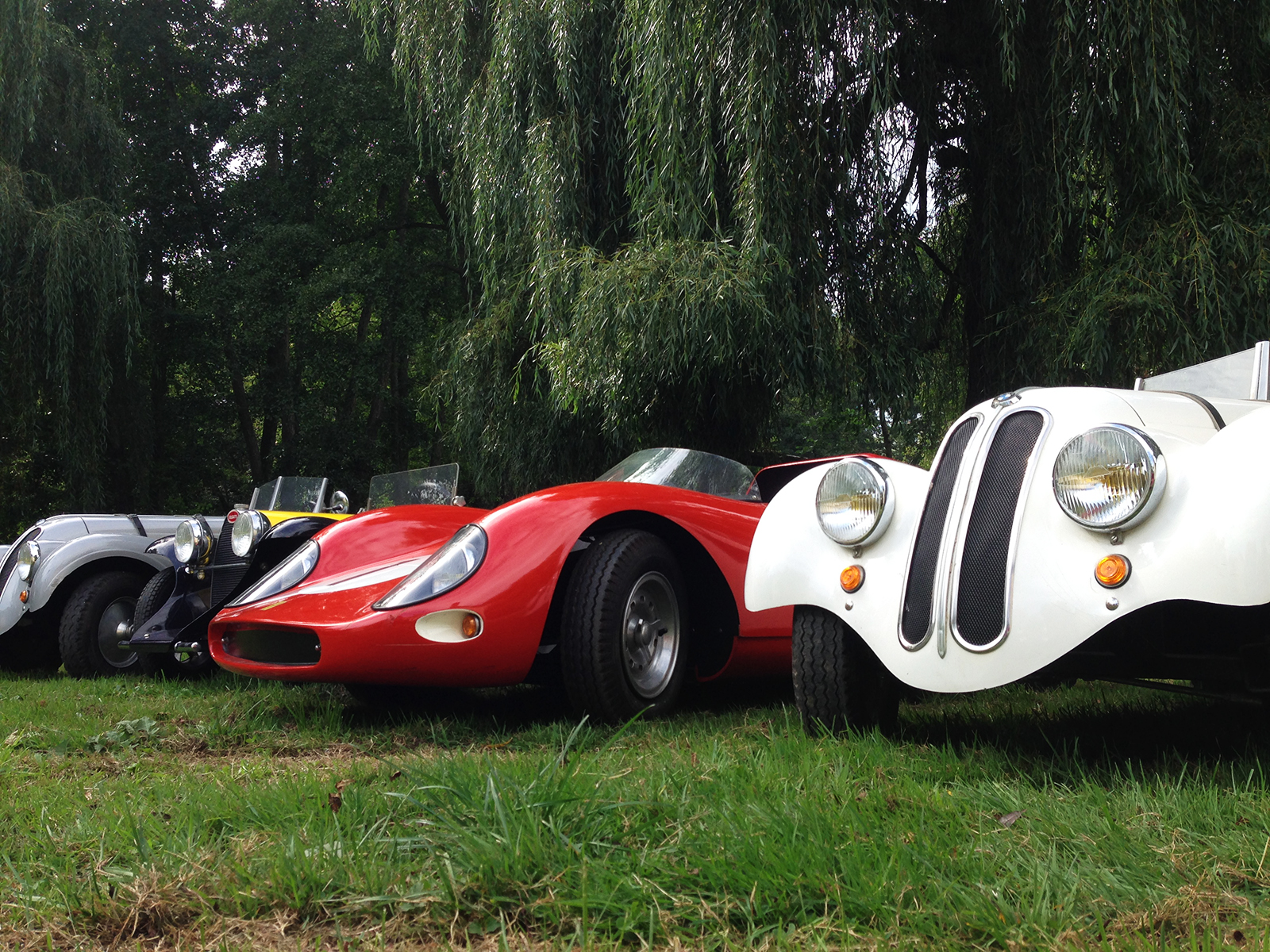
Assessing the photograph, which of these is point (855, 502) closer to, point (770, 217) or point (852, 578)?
point (852, 578)

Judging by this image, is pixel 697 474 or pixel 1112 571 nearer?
pixel 1112 571

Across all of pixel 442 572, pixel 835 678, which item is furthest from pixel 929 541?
pixel 442 572

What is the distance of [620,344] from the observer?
7.08 m

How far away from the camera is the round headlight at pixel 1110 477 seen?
2406 millimetres

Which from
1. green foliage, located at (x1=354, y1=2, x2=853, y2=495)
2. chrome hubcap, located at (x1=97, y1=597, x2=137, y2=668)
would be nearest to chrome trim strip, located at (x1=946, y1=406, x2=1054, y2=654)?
green foliage, located at (x1=354, y1=2, x2=853, y2=495)

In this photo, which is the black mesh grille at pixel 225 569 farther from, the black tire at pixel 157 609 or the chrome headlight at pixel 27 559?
the chrome headlight at pixel 27 559

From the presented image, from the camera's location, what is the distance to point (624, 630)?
3.57 m

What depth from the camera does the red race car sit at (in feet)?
11.1

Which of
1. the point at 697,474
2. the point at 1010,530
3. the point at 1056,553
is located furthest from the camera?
the point at 697,474

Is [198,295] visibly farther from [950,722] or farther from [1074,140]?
[950,722]

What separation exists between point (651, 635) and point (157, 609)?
3367mm

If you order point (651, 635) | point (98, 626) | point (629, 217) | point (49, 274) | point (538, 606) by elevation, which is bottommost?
point (98, 626)

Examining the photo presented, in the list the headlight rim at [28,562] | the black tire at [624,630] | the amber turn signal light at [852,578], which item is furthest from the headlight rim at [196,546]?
the amber turn signal light at [852,578]

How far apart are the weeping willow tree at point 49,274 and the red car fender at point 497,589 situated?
413 inches
